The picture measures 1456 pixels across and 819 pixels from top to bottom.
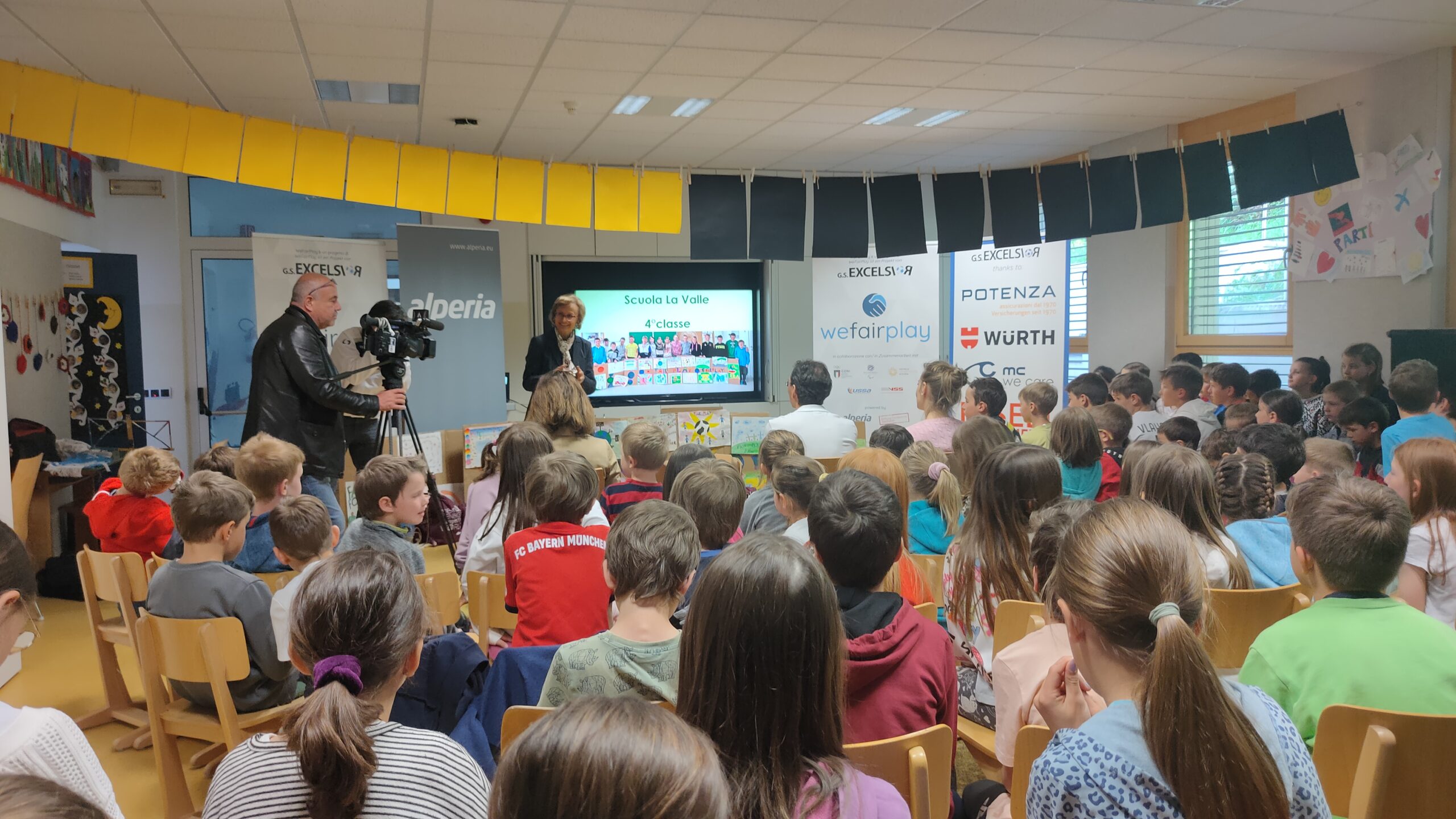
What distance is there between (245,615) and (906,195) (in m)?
5.15

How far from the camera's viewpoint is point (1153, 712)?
3.53ft

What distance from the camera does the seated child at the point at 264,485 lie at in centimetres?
322

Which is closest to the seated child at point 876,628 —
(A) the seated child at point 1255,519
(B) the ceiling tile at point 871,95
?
(A) the seated child at point 1255,519

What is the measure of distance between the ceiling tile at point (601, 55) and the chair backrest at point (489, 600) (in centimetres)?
281

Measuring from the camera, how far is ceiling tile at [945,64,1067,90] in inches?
197

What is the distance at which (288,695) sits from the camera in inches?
112

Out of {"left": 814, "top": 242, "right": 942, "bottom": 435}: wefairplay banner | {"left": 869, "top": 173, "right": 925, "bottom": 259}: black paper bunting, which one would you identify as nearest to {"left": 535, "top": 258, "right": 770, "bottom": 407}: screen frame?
{"left": 814, "top": 242, "right": 942, "bottom": 435}: wefairplay banner

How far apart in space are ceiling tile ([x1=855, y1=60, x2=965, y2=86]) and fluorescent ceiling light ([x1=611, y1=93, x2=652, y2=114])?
1.30 metres

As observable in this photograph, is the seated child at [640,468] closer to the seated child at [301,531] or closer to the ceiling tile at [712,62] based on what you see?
the seated child at [301,531]

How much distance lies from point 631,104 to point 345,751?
201 inches

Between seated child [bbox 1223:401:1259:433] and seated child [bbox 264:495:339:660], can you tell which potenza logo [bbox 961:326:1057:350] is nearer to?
seated child [bbox 1223:401:1259:433]

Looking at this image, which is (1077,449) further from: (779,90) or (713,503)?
(779,90)

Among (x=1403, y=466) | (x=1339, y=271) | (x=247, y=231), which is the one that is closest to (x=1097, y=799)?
(x=1403, y=466)

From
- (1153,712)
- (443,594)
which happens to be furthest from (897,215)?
(1153,712)
